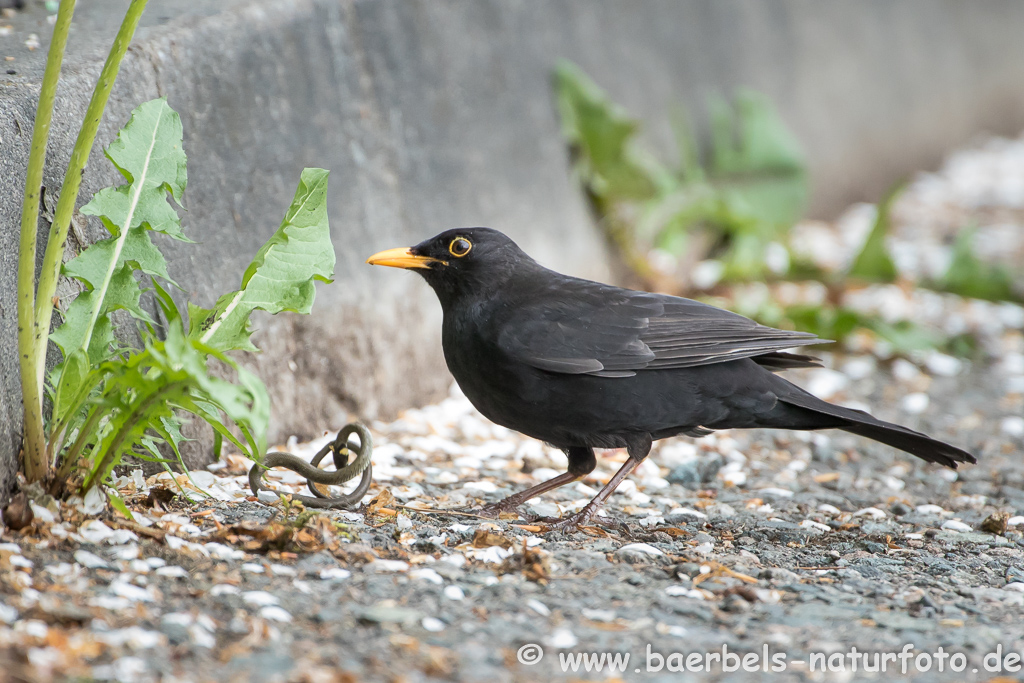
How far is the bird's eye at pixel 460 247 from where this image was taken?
373cm

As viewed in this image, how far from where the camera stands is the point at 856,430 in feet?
12.1

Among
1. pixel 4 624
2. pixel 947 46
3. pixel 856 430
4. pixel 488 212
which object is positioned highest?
pixel 947 46

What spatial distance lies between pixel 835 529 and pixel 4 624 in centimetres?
272

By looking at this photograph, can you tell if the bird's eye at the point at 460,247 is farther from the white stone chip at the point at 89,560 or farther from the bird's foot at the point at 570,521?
the white stone chip at the point at 89,560

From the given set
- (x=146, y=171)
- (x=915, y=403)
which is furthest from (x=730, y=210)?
(x=146, y=171)

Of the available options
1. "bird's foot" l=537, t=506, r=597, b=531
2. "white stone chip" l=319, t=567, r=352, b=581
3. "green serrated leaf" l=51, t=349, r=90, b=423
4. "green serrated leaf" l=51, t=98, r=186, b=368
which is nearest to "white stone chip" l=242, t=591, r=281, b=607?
"white stone chip" l=319, t=567, r=352, b=581

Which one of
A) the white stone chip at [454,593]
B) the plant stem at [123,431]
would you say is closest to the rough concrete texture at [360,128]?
the plant stem at [123,431]

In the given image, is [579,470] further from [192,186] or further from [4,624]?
[4,624]

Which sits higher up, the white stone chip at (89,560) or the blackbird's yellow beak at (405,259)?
the blackbird's yellow beak at (405,259)

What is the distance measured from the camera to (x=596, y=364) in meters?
3.42

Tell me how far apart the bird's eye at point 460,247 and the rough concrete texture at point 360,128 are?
810 mm

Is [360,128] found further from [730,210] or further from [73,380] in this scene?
[730,210]

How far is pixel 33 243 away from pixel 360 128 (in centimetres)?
225

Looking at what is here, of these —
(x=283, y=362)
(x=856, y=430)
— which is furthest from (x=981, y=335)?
(x=283, y=362)
